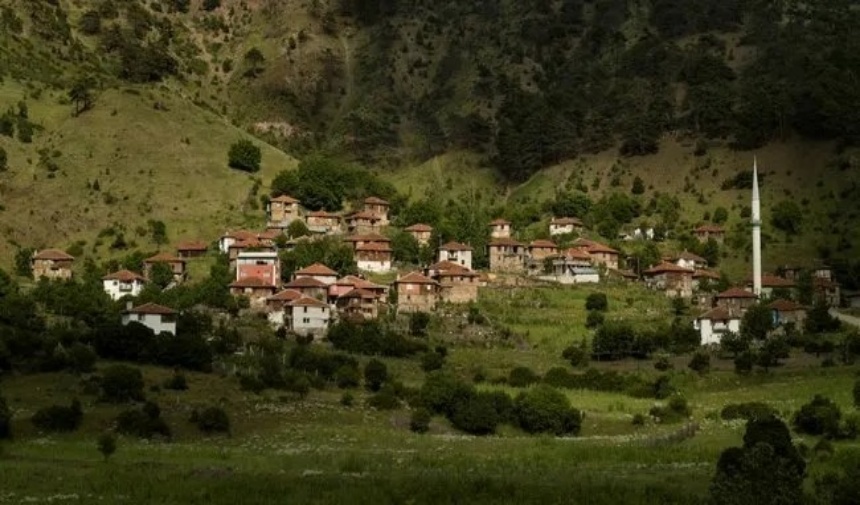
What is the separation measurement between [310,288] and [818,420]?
139 ft

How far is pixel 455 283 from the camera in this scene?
91500 millimetres

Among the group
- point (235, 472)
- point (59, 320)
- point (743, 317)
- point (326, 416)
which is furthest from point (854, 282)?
point (235, 472)

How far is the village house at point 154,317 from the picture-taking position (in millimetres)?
73688

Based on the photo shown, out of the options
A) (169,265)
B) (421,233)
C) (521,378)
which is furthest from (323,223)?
(521,378)

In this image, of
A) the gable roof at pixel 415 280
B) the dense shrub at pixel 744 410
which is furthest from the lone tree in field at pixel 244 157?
the dense shrub at pixel 744 410

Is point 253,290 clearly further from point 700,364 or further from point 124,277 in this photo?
point 700,364

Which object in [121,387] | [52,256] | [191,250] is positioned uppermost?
[191,250]

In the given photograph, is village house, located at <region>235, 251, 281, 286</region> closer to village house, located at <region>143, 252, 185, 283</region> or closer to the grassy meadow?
village house, located at <region>143, 252, 185, 283</region>

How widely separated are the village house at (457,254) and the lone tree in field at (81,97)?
48.2m

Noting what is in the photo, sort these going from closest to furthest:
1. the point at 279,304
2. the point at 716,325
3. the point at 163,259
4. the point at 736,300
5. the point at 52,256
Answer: the point at 716,325
the point at 279,304
the point at 736,300
the point at 52,256
the point at 163,259

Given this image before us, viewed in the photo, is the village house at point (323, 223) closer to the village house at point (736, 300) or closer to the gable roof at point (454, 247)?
the gable roof at point (454, 247)

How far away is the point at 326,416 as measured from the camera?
57.0m

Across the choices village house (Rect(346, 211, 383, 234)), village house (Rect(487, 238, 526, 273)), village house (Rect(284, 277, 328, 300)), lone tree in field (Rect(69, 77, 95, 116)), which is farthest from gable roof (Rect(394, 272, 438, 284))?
lone tree in field (Rect(69, 77, 95, 116))

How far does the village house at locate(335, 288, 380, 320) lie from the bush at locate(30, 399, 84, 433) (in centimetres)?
3424
